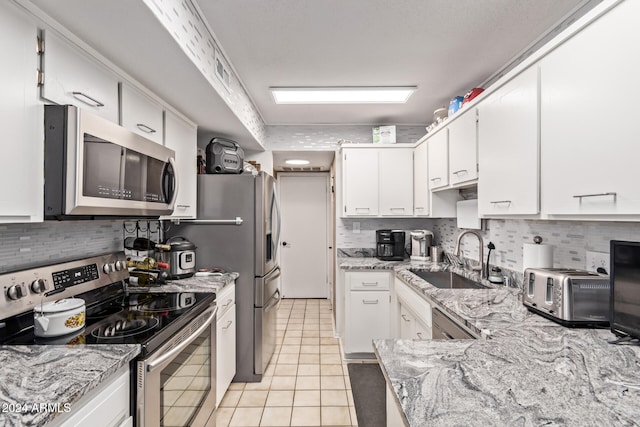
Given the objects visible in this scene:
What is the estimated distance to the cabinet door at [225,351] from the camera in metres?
2.05

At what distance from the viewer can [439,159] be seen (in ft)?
8.30

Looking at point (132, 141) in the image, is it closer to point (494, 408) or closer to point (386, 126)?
point (494, 408)

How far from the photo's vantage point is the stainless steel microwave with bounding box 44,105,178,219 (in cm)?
113

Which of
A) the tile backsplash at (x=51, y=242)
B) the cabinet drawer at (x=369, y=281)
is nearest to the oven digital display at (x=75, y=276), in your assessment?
the tile backsplash at (x=51, y=242)

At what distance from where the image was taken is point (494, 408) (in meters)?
0.71

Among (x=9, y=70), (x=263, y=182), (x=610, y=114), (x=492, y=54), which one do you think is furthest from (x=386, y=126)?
(x=9, y=70)

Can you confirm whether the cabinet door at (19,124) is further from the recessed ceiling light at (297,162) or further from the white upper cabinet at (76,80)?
the recessed ceiling light at (297,162)

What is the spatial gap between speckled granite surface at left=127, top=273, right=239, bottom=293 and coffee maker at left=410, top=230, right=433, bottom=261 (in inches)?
74.0

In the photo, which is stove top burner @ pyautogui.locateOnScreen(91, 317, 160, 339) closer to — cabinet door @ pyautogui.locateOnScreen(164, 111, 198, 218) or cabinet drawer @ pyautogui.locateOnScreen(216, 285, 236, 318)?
cabinet drawer @ pyautogui.locateOnScreen(216, 285, 236, 318)

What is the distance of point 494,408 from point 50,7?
6.02 ft

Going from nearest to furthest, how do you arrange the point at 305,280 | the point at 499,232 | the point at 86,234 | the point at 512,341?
the point at 512,341 → the point at 86,234 → the point at 499,232 → the point at 305,280

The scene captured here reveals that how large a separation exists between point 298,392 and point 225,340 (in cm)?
69

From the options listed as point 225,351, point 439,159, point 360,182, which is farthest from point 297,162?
point 225,351

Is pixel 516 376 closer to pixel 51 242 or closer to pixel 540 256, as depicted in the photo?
pixel 540 256
